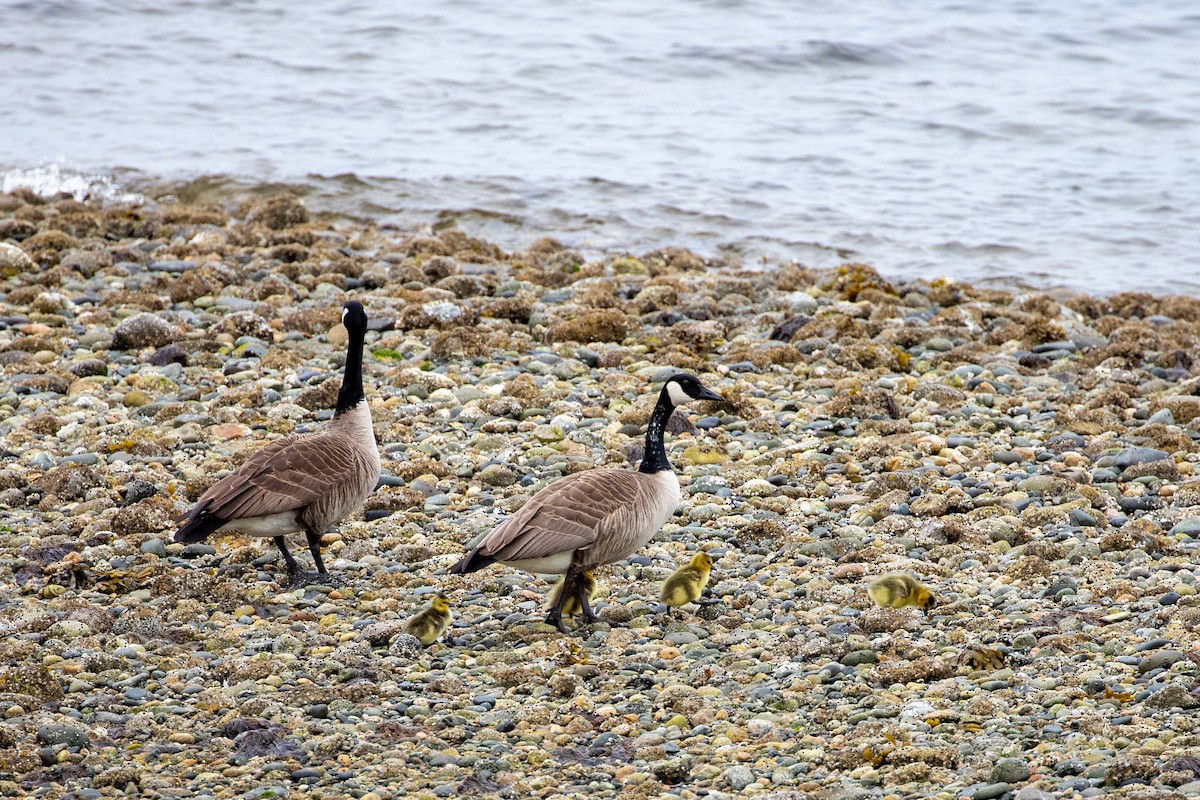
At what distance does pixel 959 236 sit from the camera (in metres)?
21.0

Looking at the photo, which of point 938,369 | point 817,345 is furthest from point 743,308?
point 938,369

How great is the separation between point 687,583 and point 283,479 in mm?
2874

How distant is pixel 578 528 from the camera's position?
335 inches

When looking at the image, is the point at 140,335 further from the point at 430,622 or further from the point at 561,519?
the point at 561,519

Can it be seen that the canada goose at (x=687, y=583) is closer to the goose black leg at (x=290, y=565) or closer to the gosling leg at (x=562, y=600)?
the gosling leg at (x=562, y=600)

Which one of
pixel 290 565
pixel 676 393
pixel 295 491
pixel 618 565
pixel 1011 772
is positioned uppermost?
pixel 676 393

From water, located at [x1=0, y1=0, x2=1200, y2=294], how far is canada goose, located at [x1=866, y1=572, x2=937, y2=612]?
11.2 metres

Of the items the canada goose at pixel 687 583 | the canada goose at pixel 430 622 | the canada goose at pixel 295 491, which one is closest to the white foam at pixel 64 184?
the canada goose at pixel 295 491

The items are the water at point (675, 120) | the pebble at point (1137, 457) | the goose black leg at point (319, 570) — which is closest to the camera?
the goose black leg at point (319, 570)

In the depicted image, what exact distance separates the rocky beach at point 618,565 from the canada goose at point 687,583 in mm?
148

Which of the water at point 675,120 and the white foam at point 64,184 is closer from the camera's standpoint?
the water at point 675,120

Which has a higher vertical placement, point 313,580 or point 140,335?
point 140,335

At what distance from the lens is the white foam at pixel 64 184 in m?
21.5

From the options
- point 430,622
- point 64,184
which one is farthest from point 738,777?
point 64,184
